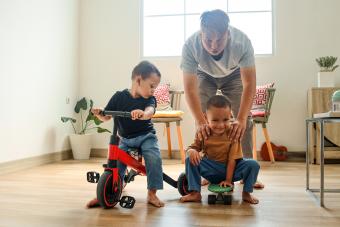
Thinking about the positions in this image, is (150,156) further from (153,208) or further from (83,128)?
(83,128)

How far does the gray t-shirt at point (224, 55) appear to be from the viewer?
1978mm

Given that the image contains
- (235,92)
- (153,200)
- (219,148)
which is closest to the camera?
(153,200)

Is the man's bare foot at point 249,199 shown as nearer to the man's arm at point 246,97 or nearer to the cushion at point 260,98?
the man's arm at point 246,97

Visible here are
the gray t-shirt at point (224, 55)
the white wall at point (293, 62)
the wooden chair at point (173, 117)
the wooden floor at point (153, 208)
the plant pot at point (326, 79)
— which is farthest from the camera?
the white wall at point (293, 62)

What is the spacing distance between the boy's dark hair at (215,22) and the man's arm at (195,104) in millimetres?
348

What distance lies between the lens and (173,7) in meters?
4.34

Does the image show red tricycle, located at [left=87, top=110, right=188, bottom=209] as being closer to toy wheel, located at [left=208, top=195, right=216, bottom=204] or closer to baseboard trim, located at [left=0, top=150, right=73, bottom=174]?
toy wheel, located at [left=208, top=195, right=216, bottom=204]

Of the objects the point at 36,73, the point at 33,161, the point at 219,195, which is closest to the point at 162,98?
the point at 36,73

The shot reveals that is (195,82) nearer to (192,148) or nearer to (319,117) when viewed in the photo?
(192,148)

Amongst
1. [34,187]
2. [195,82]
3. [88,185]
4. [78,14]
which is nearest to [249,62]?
[195,82]

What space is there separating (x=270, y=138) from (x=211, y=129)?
7.52 ft

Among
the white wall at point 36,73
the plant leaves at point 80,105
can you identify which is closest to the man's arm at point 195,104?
the white wall at point 36,73

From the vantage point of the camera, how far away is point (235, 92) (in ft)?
7.58

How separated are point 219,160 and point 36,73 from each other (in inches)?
85.5
